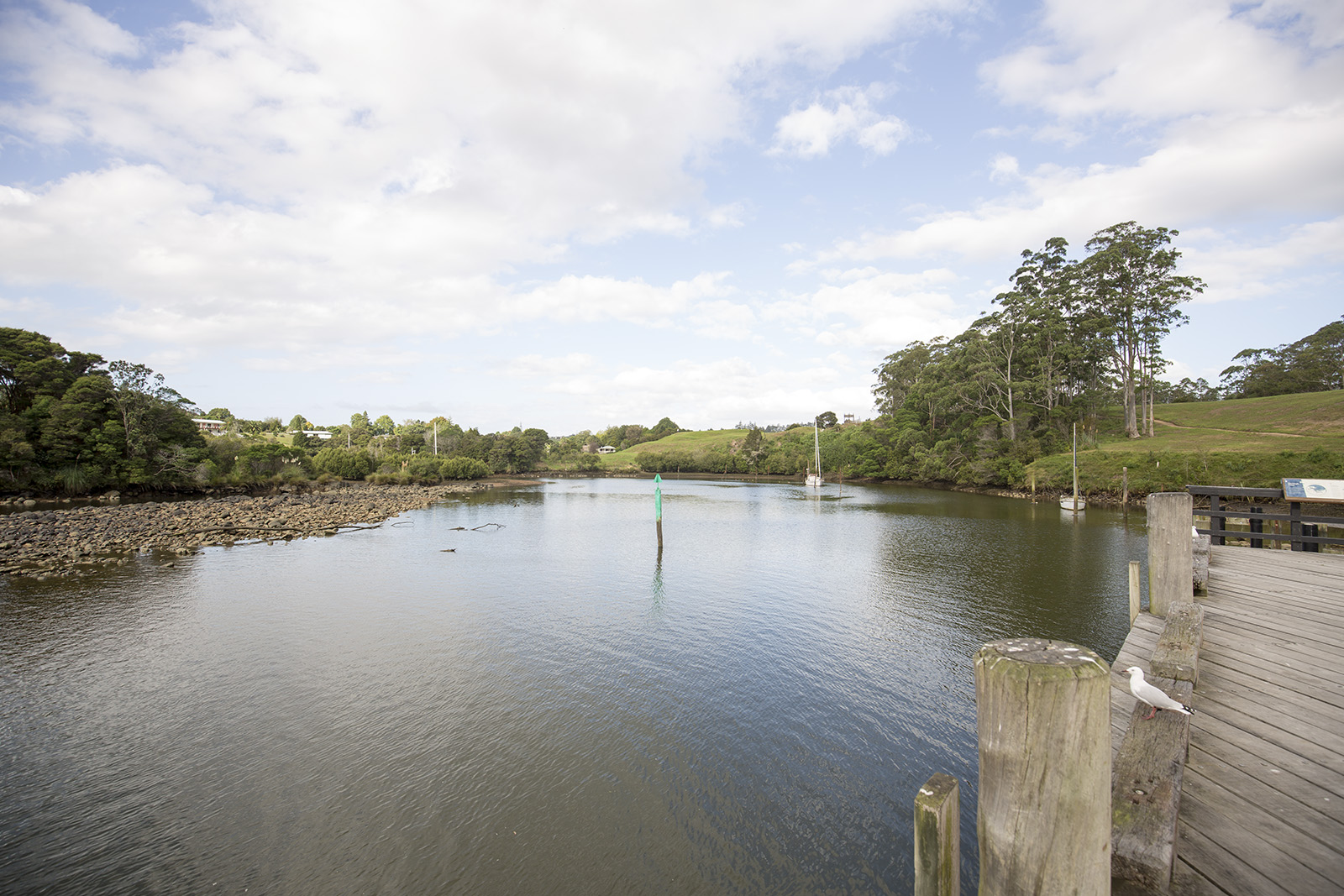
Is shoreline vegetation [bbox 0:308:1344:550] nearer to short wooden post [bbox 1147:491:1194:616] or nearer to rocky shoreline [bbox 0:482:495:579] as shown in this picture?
rocky shoreline [bbox 0:482:495:579]

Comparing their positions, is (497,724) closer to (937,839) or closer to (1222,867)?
(937,839)

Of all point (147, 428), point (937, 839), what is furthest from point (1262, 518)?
point (147, 428)

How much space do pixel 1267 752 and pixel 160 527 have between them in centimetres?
4535

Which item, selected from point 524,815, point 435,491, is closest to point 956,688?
point 524,815

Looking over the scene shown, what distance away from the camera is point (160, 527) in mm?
33250

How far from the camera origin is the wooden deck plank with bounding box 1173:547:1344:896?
3252 millimetres

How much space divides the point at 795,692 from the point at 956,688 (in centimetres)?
327

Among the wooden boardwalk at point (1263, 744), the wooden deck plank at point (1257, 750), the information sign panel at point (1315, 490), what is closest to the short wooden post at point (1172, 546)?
the wooden boardwalk at point (1263, 744)

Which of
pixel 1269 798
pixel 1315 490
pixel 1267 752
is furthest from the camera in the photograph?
pixel 1315 490

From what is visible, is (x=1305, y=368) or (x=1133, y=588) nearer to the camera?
(x=1133, y=588)

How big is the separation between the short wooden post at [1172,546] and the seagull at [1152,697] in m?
3.79

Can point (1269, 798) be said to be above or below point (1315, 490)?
below

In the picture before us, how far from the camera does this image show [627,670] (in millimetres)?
12469

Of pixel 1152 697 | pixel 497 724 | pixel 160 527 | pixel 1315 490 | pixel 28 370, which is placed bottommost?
pixel 497 724
